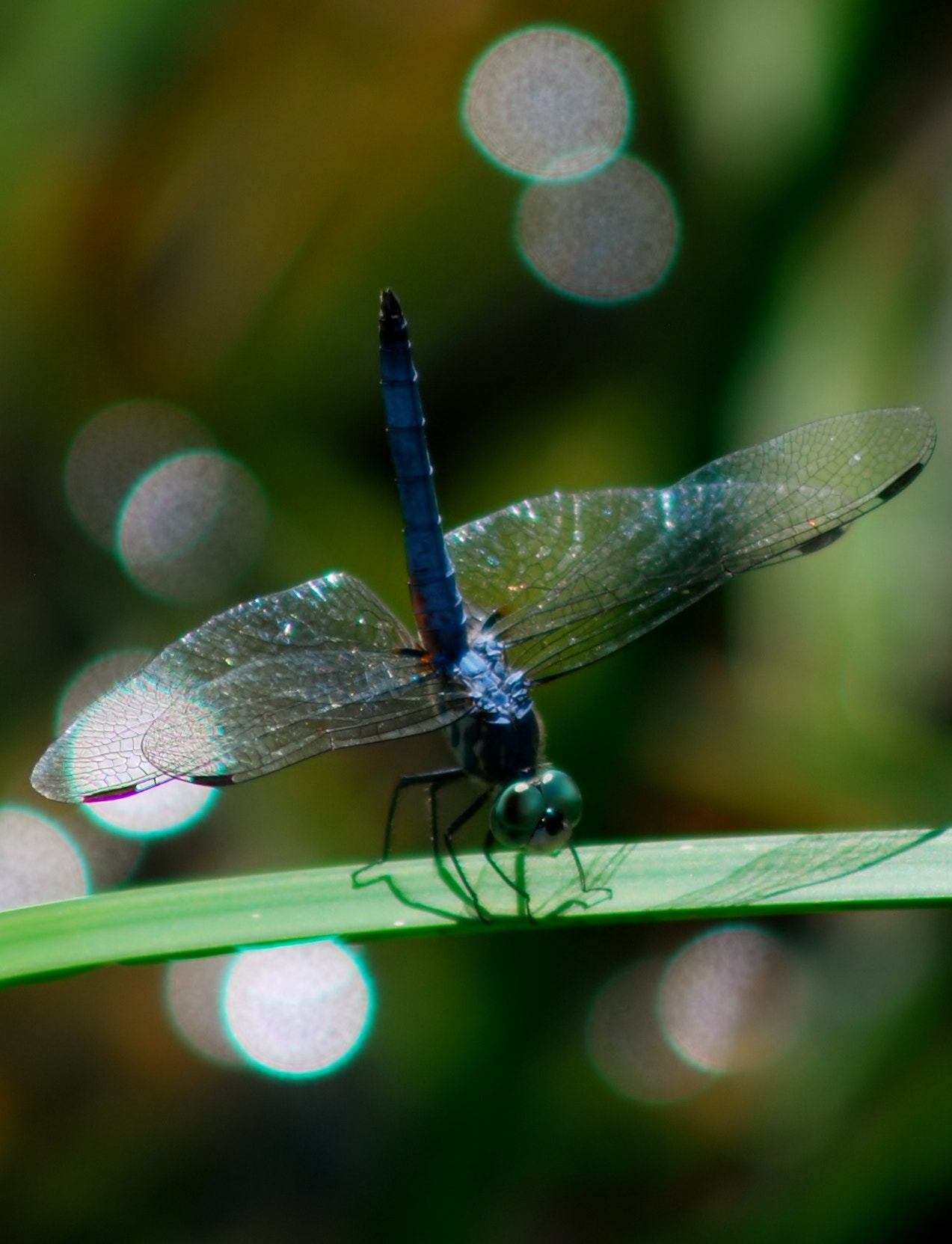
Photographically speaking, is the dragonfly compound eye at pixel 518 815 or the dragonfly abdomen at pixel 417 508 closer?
the dragonfly compound eye at pixel 518 815

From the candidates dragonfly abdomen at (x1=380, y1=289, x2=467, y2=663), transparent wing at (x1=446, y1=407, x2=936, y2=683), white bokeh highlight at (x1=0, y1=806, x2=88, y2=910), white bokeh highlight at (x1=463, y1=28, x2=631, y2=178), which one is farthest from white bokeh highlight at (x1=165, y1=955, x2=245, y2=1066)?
white bokeh highlight at (x1=463, y1=28, x2=631, y2=178)

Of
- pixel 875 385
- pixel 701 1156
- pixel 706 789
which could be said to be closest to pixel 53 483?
pixel 706 789

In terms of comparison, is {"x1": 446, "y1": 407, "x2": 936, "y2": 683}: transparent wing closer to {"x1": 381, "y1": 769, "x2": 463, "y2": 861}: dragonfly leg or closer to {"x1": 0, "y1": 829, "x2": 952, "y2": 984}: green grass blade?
{"x1": 381, "y1": 769, "x2": 463, "y2": 861}: dragonfly leg

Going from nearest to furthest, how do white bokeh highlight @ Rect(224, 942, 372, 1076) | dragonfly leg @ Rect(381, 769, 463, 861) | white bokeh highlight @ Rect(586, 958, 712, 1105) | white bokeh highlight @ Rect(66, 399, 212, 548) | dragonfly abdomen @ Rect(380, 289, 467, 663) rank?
dragonfly leg @ Rect(381, 769, 463, 861) < dragonfly abdomen @ Rect(380, 289, 467, 663) < white bokeh highlight @ Rect(586, 958, 712, 1105) < white bokeh highlight @ Rect(224, 942, 372, 1076) < white bokeh highlight @ Rect(66, 399, 212, 548)

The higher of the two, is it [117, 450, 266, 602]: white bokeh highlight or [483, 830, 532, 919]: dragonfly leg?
[117, 450, 266, 602]: white bokeh highlight

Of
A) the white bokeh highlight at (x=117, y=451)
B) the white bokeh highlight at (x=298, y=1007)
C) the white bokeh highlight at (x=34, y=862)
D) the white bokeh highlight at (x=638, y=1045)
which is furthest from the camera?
the white bokeh highlight at (x=117, y=451)

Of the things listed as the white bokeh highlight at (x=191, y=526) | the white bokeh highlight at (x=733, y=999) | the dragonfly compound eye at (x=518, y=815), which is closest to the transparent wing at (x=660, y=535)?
the dragonfly compound eye at (x=518, y=815)

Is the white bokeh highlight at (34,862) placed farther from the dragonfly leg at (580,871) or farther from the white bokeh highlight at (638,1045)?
the dragonfly leg at (580,871)
